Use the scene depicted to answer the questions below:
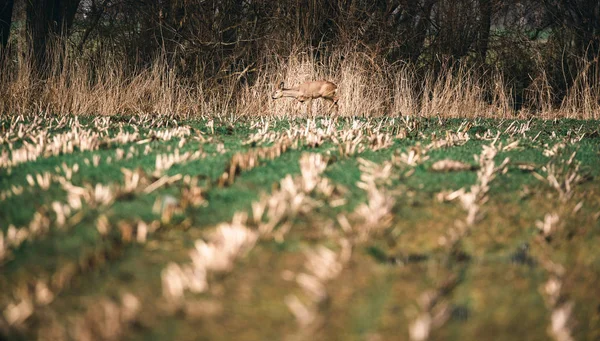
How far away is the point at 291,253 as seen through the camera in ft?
5.05

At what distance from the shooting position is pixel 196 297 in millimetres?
1234

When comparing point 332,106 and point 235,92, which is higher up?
point 235,92

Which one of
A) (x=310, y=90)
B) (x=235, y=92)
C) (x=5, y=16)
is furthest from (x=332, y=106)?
(x=5, y=16)

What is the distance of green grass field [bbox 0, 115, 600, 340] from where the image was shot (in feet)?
3.81

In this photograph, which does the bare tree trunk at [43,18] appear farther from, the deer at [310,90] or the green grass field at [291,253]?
the green grass field at [291,253]

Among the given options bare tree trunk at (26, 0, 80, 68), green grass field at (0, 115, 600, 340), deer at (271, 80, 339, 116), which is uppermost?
bare tree trunk at (26, 0, 80, 68)

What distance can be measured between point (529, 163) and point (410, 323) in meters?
2.27

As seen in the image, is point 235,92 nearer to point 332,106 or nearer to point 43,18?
point 332,106

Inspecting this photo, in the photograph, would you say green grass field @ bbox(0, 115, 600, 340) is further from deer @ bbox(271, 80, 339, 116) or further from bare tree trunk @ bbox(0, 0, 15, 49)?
bare tree trunk @ bbox(0, 0, 15, 49)

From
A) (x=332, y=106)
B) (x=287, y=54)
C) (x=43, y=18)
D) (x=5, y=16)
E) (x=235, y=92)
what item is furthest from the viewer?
(x=5, y=16)

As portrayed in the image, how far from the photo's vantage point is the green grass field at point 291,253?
45.7 inches

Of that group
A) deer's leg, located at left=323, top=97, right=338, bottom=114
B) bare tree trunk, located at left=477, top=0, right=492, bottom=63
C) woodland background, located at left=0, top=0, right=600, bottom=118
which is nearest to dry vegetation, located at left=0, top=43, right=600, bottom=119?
woodland background, located at left=0, top=0, right=600, bottom=118

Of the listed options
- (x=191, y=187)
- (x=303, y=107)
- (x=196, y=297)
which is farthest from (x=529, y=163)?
(x=303, y=107)

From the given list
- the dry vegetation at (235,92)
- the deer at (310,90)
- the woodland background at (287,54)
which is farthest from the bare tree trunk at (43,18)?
the deer at (310,90)
